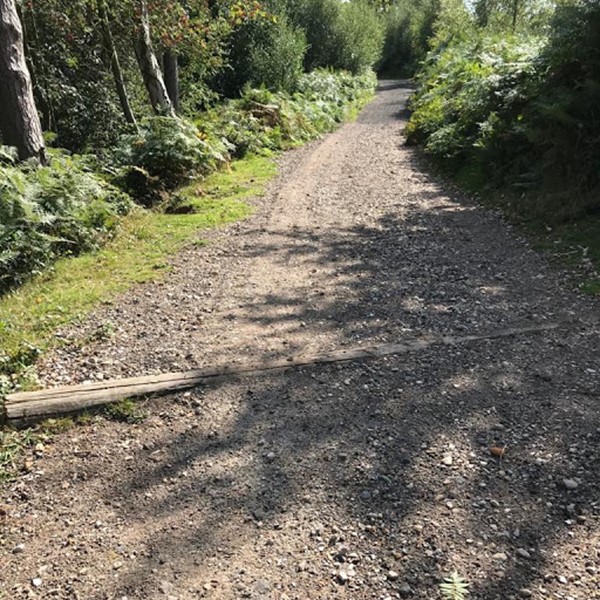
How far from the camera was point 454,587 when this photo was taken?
2.54m

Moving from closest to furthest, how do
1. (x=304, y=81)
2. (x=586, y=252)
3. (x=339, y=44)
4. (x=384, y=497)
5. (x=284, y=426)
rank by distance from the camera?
1. (x=384, y=497)
2. (x=284, y=426)
3. (x=586, y=252)
4. (x=304, y=81)
5. (x=339, y=44)

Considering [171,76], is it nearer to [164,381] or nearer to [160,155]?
[160,155]

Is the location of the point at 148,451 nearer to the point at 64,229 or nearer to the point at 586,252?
the point at 64,229

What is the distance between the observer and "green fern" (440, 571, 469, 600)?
98.6 inches

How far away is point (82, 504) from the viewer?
321 cm

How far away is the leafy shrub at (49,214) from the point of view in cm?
640

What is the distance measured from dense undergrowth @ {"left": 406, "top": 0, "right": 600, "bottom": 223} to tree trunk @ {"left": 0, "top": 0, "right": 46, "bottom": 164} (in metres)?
7.51

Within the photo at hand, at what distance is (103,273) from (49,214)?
113 centimetres

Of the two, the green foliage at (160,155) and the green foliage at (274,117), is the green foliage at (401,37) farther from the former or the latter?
the green foliage at (160,155)

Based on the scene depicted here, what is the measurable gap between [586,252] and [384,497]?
4.85m

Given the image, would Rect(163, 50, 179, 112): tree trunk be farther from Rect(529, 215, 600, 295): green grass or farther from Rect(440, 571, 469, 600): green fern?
Rect(440, 571, 469, 600): green fern

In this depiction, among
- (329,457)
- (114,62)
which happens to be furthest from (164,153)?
(329,457)

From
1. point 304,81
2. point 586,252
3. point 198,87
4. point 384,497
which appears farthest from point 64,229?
point 304,81

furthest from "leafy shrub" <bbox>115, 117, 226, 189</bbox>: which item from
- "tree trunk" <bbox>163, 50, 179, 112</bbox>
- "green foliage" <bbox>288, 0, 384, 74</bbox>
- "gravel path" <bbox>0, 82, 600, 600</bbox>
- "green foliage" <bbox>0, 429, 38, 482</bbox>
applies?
"green foliage" <bbox>288, 0, 384, 74</bbox>
